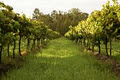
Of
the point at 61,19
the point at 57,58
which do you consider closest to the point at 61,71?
the point at 57,58

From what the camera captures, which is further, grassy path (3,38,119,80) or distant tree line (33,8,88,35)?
distant tree line (33,8,88,35)

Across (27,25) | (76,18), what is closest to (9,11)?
(27,25)

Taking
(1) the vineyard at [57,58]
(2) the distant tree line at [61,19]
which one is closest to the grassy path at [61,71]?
(1) the vineyard at [57,58]

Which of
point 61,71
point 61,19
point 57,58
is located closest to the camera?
point 61,71

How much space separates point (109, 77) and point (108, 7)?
1216cm

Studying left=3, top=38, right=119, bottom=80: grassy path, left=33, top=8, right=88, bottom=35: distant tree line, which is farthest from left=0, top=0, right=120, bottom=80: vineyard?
left=33, top=8, right=88, bottom=35: distant tree line

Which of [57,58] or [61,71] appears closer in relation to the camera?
[61,71]

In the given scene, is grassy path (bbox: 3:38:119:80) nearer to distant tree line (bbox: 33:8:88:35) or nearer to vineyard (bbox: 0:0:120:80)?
vineyard (bbox: 0:0:120:80)

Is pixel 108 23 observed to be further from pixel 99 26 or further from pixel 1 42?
pixel 1 42

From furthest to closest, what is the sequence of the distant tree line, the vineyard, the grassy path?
the distant tree line < the vineyard < the grassy path

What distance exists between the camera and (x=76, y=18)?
15762 centimetres

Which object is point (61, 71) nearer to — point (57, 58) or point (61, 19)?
point (57, 58)

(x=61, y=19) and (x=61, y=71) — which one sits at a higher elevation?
(x=61, y=19)

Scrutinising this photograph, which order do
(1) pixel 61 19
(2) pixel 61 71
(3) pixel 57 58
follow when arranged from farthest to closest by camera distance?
1. (1) pixel 61 19
2. (3) pixel 57 58
3. (2) pixel 61 71
